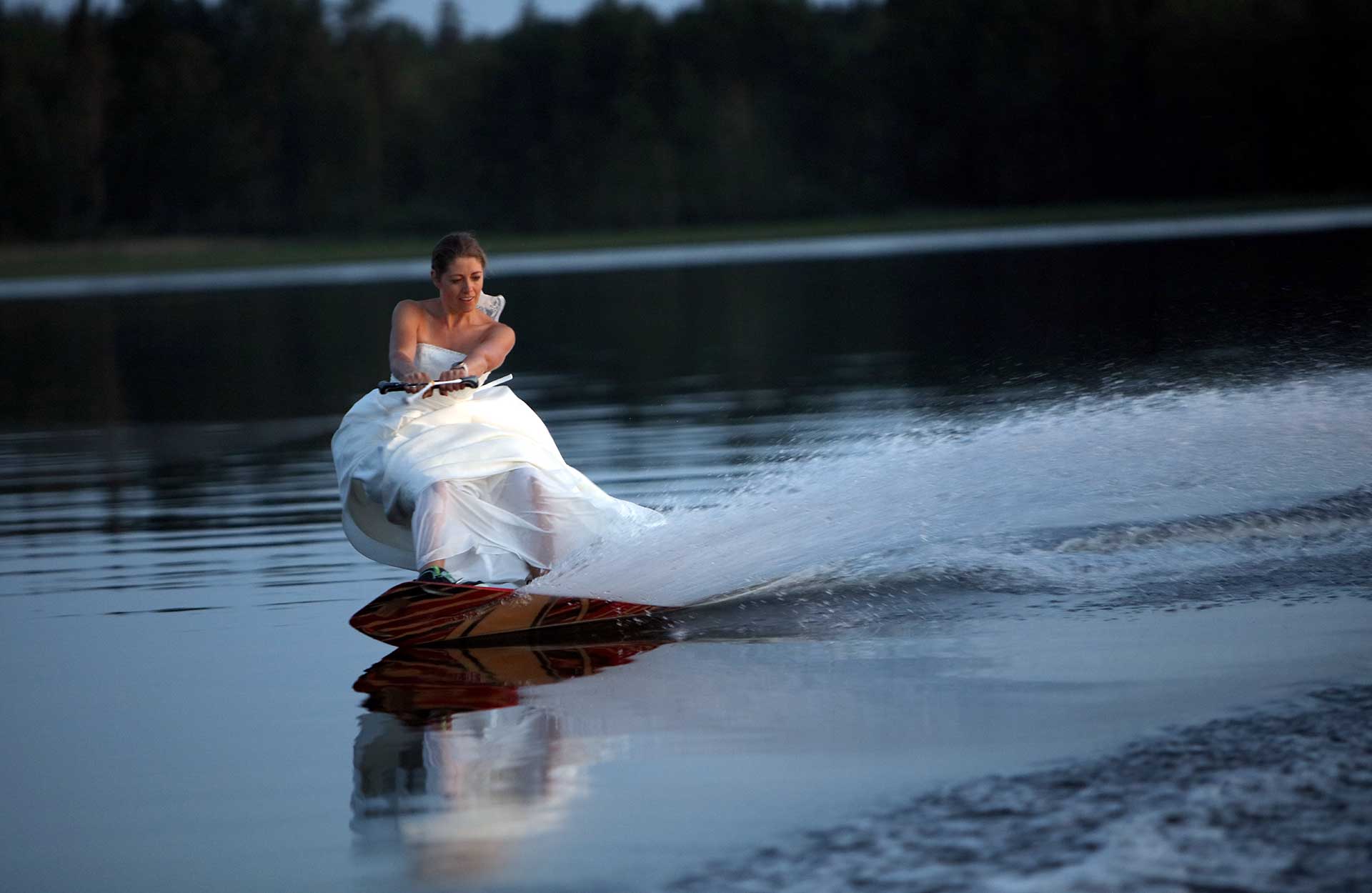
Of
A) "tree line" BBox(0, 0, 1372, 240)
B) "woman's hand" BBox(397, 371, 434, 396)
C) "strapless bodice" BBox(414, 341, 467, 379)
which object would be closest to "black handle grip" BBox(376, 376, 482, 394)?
"woman's hand" BBox(397, 371, 434, 396)

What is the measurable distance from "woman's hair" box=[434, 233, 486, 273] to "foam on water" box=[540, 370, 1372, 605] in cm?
142

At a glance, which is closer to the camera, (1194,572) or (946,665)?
(946,665)

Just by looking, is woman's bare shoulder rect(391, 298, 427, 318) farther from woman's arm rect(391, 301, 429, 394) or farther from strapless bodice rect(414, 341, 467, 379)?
strapless bodice rect(414, 341, 467, 379)

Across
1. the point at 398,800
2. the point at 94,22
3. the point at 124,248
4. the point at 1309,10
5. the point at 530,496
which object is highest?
the point at 94,22

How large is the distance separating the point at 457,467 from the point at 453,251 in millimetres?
1011

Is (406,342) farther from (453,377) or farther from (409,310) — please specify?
(453,377)

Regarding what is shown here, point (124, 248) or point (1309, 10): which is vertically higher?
point (1309, 10)

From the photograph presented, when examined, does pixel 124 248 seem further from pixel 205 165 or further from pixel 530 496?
pixel 530 496

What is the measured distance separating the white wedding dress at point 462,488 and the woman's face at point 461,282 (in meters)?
0.22

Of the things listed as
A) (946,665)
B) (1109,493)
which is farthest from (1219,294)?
(946,665)

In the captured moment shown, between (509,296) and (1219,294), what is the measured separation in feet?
56.8

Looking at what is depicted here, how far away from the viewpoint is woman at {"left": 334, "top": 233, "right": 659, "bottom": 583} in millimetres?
7727

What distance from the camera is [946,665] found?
21.8 feet

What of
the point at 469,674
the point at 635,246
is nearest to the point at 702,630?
the point at 469,674
